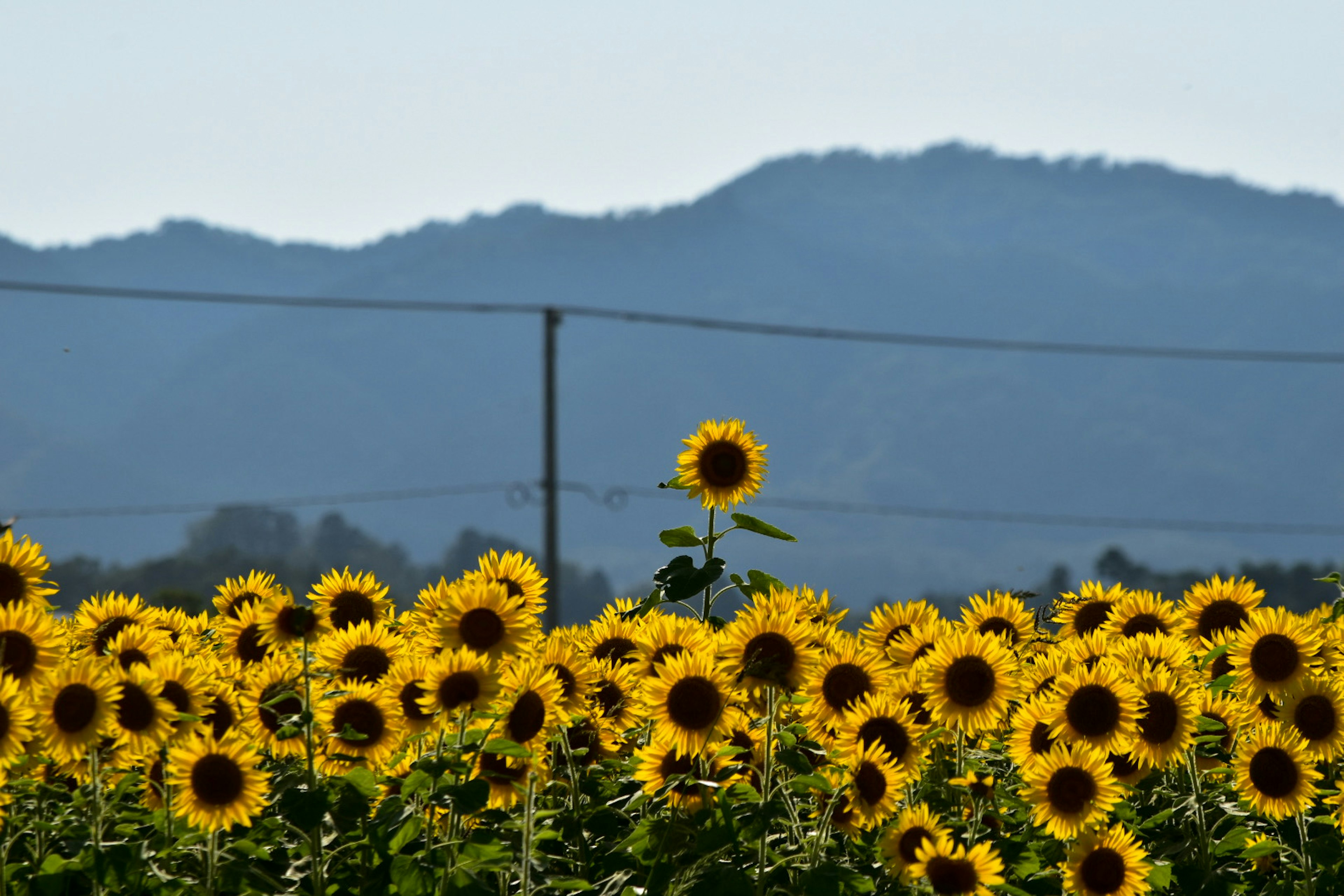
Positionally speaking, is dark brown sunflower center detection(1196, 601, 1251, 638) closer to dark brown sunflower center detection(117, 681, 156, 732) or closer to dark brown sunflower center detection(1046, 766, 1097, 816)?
dark brown sunflower center detection(1046, 766, 1097, 816)

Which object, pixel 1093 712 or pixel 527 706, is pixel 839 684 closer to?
pixel 1093 712

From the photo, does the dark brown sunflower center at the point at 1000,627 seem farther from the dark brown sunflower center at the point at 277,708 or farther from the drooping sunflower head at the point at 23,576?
the drooping sunflower head at the point at 23,576

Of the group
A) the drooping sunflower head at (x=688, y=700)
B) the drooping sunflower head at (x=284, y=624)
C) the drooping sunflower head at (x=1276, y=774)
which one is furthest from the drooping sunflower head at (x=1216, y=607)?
the drooping sunflower head at (x=284, y=624)

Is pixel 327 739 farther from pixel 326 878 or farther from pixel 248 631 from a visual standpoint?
pixel 248 631

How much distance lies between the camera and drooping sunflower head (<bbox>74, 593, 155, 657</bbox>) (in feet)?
11.8

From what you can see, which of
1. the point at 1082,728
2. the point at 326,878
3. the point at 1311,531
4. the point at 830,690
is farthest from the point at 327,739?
the point at 1311,531

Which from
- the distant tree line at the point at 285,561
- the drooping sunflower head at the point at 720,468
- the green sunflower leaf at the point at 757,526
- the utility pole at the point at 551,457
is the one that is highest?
the drooping sunflower head at the point at 720,468

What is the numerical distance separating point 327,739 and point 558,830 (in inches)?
22.4

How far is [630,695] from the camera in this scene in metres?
3.34

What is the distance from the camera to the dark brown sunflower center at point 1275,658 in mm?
3521

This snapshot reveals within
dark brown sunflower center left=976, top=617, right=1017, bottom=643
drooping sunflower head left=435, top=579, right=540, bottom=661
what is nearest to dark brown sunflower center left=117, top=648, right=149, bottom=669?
drooping sunflower head left=435, top=579, right=540, bottom=661

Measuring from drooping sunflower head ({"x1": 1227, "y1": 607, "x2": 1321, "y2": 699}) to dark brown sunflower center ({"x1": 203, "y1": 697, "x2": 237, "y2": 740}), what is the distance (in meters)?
2.56

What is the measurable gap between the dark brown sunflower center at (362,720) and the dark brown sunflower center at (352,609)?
2.00ft

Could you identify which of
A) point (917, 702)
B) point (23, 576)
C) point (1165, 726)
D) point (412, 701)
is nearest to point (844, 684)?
point (917, 702)
